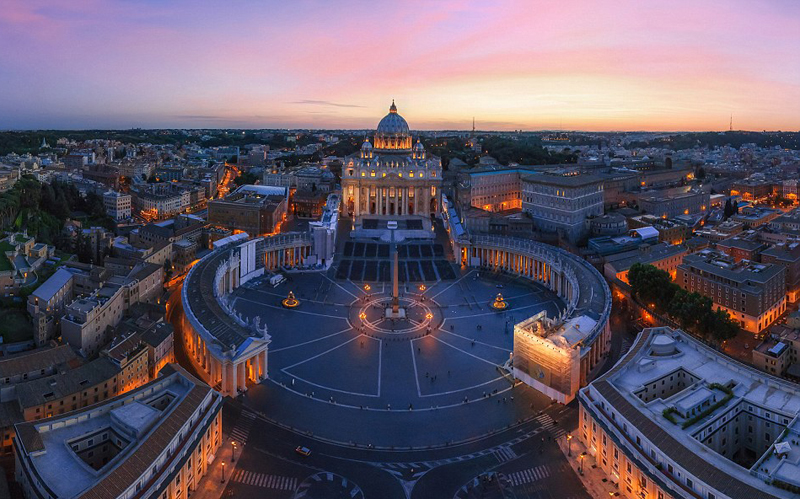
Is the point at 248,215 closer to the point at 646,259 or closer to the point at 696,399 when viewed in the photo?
the point at 646,259

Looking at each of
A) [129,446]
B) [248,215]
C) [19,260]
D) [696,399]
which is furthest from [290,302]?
[696,399]

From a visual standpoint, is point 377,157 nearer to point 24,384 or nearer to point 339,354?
point 339,354

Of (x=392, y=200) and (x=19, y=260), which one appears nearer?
(x=19, y=260)

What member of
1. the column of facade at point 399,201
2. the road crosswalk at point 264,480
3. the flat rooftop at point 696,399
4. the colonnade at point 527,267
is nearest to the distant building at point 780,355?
the flat rooftop at point 696,399

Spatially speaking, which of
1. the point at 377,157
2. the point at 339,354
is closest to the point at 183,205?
the point at 377,157

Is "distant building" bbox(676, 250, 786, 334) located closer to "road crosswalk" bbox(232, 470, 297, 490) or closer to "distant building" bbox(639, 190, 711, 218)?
"distant building" bbox(639, 190, 711, 218)

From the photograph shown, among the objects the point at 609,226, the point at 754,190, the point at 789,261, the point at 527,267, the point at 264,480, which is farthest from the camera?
the point at 754,190
